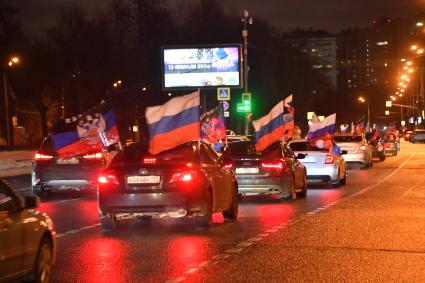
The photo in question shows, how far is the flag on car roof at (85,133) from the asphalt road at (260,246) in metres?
1.71

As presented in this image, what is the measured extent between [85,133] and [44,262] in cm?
1147

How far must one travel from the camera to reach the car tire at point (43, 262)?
7.89 meters

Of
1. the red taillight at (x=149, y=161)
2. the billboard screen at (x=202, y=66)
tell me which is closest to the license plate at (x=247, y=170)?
the red taillight at (x=149, y=161)

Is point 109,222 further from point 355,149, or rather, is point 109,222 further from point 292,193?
point 355,149

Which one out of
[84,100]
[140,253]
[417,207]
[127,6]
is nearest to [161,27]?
[127,6]

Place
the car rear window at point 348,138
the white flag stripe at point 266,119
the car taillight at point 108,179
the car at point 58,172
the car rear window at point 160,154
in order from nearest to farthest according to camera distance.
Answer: the car taillight at point 108,179, the car rear window at point 160,154, the car at point 58,172, the white flag stripe at point 266,119, the car rear window at point 348,138

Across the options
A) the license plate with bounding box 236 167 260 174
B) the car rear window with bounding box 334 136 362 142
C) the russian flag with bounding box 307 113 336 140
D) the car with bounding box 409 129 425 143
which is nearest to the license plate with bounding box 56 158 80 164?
the license plate with bounding box 236 167 260 174

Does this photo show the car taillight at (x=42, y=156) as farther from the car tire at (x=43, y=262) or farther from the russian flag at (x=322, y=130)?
the car tire at (x=43, y=262)

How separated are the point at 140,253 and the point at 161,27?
62.5 metres

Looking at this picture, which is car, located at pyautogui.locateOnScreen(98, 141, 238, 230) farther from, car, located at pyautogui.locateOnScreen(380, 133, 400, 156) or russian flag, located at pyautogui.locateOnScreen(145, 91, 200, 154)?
car, located at pyautogui.locateOnScreen(380, 133, 400, 156)

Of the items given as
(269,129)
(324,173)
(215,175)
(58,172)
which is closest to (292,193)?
(269,129)

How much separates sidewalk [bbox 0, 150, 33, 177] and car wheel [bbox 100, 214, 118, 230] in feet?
79.9

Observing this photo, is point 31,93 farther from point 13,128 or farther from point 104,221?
point 104,221

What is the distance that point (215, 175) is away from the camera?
45.2 feet
